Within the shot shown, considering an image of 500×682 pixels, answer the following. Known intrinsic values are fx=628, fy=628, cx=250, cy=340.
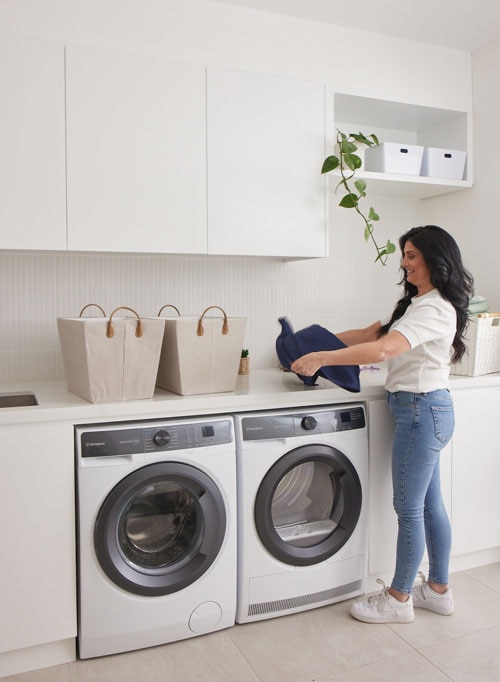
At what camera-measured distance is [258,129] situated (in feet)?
8.43

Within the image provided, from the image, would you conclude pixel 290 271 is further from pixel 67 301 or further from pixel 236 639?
pixel 236 639

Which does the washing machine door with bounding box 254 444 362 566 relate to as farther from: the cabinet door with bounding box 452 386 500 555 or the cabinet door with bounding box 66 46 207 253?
the cabinet door with bounding box 66 46 207 253

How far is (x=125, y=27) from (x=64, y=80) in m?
0.36

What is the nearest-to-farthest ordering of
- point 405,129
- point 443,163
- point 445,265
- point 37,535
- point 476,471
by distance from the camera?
point 37,535
point 445,265
point 476,471
point 443,163
point 405,129

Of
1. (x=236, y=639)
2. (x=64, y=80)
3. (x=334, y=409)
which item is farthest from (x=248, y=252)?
(x=236, y=639)

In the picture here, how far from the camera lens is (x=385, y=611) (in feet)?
7.66

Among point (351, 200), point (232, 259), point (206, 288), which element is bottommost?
Result: point (206, 288)

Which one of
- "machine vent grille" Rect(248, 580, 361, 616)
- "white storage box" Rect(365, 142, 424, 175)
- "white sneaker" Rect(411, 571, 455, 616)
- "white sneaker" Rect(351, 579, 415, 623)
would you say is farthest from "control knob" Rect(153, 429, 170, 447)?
"white storage box" Rect(365, 142, 424, 175)

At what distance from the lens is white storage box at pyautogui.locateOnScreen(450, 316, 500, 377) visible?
2.68 m

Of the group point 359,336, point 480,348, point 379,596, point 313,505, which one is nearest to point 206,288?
point 359,336

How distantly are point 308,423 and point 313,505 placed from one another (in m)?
0.37

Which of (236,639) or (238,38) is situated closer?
(236,639)

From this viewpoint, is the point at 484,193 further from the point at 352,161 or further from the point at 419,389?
the point at 419,389

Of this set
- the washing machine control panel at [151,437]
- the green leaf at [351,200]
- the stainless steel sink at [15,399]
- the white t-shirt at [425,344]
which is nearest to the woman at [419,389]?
the white t-shirt at [425,344]
